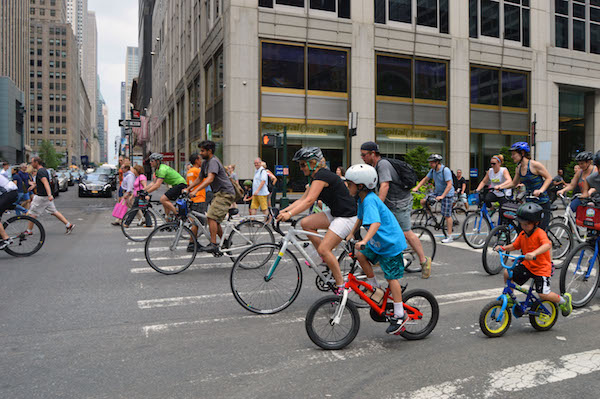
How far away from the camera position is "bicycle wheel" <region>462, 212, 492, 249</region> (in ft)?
32.3

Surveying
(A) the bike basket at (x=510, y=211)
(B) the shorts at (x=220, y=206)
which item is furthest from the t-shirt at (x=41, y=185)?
(A) the bike basket at (x=510, y=211)

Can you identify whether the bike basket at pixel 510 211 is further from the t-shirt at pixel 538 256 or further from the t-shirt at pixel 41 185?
the t-shirt at pixel 41 185

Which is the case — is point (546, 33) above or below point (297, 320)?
above

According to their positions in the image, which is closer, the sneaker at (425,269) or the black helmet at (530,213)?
the black helmet at (530,213)

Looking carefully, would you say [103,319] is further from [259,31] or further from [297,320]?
[259,31]

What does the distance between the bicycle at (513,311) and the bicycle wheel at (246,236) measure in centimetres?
428

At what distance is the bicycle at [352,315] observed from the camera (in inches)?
170

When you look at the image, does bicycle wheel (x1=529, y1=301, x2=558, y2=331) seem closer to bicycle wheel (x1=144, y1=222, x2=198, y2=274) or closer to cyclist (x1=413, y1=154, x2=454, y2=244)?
cyclist (x1=413, y1=154, x2=454, y2=244)

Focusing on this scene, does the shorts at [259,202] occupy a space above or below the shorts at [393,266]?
above

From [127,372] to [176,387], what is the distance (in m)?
0.55

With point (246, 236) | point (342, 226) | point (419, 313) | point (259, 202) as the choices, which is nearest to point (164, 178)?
point (246, 236)

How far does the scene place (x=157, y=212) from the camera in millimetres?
→ 12461

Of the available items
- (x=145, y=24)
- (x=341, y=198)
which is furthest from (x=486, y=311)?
(x=145, y=24)

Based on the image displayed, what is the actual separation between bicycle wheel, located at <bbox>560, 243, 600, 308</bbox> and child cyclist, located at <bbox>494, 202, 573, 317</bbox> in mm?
981
